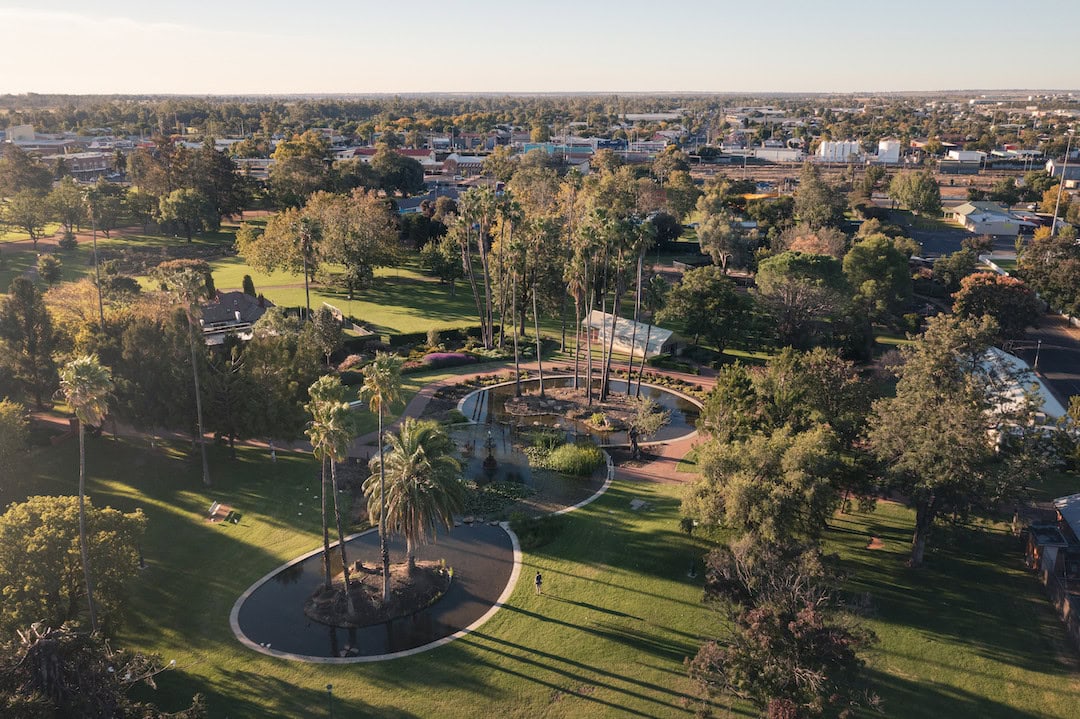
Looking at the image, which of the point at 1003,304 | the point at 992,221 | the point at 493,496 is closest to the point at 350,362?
the point at 493,496

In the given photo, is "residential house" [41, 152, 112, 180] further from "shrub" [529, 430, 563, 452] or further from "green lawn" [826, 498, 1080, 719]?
"green lawn" [826, 498, 1080, 719]

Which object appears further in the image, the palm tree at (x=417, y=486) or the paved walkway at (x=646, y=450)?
the paved walkway at (x=646, y=450)

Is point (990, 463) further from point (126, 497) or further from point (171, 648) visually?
point (126, 497)

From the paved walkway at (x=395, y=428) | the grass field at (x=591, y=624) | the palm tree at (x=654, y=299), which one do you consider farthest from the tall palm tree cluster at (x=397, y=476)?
the palm tree at (x=654, y=299)

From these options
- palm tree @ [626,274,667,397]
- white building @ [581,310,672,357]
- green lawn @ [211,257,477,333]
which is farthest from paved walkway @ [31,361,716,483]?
green lawn @ [211,257,477,333]

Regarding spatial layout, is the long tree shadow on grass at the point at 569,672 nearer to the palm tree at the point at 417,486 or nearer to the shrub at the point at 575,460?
the palm tree at the point at 417,486

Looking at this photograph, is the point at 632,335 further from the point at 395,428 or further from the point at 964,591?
the point at 964,591

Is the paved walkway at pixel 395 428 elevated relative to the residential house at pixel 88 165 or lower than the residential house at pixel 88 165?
lower
